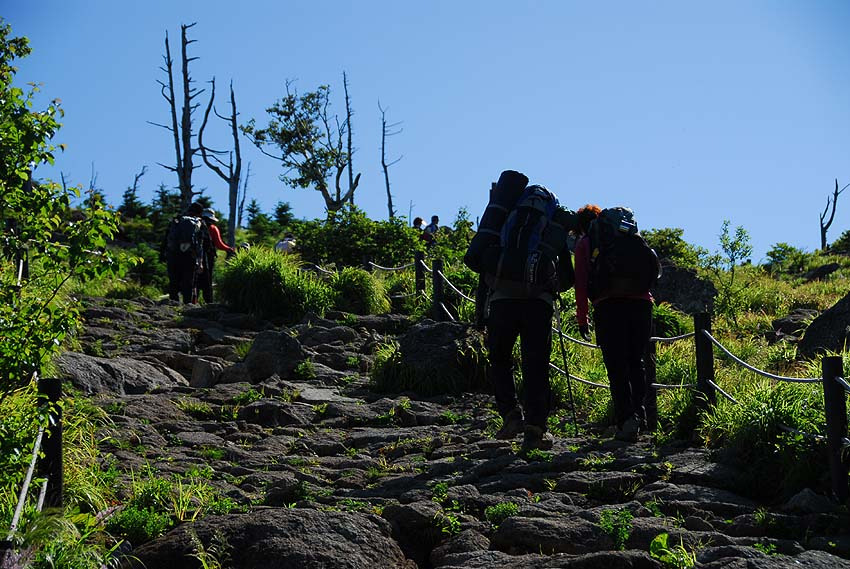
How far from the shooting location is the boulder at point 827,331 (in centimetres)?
1170

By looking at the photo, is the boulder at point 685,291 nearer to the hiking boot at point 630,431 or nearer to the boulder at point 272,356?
the boulder at point 272,356

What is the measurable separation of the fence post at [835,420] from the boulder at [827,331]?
18.3 feet

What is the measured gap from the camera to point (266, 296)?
16312mm

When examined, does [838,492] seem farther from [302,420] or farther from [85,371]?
[85,371]

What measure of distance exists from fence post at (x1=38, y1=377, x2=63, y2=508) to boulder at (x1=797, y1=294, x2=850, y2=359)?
8.41 m

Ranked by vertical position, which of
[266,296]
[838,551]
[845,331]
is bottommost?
[838,551]

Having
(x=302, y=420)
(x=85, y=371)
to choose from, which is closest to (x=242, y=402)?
(x=302, y=420)

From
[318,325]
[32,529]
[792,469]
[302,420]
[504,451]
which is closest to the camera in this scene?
[32,529]

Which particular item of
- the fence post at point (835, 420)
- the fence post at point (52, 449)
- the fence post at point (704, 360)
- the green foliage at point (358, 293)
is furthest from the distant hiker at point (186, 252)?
the fence post at point (835, 420)

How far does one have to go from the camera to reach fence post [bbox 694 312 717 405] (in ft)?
27.1

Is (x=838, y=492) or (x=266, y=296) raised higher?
(x=266, y=296)

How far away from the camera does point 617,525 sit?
5.62 metres

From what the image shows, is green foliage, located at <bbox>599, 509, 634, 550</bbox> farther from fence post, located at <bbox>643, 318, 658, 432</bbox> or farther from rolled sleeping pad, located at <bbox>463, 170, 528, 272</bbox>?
fence post, located at <bbox>643, 318, 658, 432</bbox>

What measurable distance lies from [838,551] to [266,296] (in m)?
11.9
